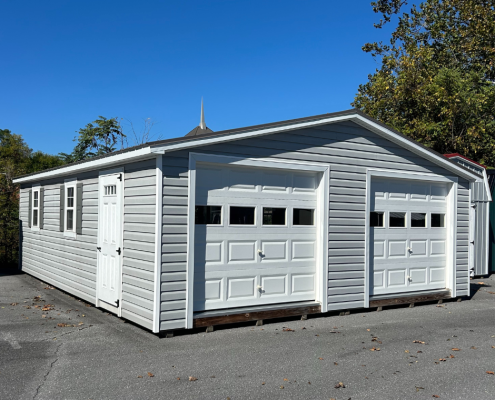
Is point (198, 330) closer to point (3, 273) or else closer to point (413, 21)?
point (3, 273)

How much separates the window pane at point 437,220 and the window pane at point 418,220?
28cm

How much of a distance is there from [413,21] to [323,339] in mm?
24498

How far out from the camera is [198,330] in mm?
7855

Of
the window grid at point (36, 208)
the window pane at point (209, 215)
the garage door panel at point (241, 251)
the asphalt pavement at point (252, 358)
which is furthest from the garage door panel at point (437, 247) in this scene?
the window grid at point (36, 208)

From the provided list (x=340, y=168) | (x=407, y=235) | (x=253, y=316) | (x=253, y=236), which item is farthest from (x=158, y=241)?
(x=407, y=235)

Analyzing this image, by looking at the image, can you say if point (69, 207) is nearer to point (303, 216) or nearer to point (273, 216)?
point (273, 216)

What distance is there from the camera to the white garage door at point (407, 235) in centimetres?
1011

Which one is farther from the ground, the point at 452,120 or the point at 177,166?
the point at 452,120

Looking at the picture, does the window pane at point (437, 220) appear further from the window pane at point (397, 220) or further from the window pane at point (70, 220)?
the window pane at point (70, 220)

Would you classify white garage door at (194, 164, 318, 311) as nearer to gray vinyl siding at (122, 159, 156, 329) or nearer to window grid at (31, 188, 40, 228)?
gray vinyl siding at (122, 159, 156, 329)

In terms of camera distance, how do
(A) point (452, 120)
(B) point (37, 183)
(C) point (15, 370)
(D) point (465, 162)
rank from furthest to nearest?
(A) point (452, 120) < (D) point (465, 162) < (B) point (37, 183) < (C) point (15, 370)

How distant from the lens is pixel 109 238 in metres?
8.94

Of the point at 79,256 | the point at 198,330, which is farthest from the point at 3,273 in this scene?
the point at 198,330

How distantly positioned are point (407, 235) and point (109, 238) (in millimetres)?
5967
